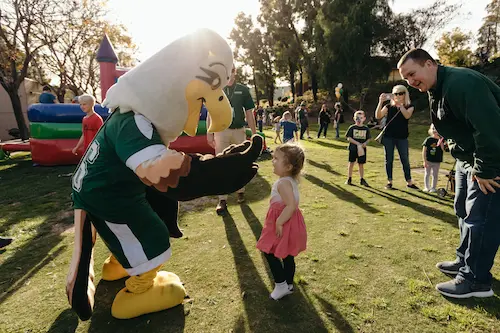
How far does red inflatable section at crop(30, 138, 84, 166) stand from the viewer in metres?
8.41

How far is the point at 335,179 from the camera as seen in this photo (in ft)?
22.1

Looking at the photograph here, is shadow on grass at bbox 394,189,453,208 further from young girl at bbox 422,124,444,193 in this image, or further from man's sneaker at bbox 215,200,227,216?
man's sneaker at bbox 215,200,227,216

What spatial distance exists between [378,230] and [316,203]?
4.34 ft

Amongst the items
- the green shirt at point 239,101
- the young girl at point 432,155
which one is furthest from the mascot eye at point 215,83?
the young girl at point 432,155

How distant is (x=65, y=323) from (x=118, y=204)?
104 cm

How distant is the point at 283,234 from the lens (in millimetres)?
2461

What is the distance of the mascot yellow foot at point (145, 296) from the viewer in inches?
91.0

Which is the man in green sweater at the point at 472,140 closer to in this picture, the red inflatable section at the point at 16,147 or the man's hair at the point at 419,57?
the man's hair at the point at 419,57

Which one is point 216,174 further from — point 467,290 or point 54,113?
point 54,113

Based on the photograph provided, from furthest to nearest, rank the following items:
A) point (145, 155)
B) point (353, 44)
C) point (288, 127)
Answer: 1. point (353, 44)
2. point (288, 127)
3. point (145, 155)

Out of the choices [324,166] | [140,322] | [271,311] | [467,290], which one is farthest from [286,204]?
[324,166]

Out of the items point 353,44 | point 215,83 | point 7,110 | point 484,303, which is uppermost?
point 353,44

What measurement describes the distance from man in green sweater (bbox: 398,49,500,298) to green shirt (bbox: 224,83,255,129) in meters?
2.68

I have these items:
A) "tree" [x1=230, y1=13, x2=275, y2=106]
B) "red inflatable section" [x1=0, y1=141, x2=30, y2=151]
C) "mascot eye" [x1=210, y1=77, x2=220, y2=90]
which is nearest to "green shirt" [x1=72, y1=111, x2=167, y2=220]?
"mascot eye" [x1=210, y1=77, x2=220, y2=90]
